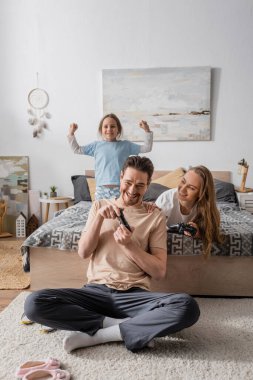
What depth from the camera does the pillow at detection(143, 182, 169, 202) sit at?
400cm

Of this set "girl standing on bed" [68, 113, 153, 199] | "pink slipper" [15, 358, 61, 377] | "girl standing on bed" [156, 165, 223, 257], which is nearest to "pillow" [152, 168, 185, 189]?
"girl standing on bed" [68, 113, 153, 199]

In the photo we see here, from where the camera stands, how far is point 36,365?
180 cm

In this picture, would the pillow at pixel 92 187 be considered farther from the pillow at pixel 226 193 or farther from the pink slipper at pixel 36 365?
the pink slipper at pixel 36 365

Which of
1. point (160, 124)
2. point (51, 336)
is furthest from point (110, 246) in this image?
point (160, 124)

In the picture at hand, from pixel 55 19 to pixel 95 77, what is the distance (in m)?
0.73

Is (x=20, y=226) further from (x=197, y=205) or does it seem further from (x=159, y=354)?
(x=159, y=354)

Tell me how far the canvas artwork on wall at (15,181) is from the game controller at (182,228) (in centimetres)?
262

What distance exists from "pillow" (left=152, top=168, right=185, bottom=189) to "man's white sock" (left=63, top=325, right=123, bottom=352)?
8.00ft

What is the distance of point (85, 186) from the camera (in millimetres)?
4484

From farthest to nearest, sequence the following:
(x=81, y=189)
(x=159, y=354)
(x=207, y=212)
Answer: (x=81, y=189)
(x=207, y=212)
(x=159, y=354)

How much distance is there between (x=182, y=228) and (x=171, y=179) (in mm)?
1824

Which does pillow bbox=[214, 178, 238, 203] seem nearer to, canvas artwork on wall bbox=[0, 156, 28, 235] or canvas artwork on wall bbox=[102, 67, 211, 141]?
canvas artwork on wall bbox=[102, 67, 211, 141]

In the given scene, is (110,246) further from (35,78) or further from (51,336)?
(35,78)

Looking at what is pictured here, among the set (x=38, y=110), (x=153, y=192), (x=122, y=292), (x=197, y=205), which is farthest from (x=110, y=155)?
(x=38, y=110)
